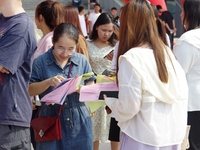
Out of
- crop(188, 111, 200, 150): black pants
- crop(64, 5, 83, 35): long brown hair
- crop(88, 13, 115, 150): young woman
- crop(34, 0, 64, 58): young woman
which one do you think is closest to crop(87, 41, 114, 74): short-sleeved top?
crop(88, 13, 115, 150): young woman

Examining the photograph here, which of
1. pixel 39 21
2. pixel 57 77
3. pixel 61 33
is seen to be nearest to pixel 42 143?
pixel 57 77

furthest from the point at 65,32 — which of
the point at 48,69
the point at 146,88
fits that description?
the point at 146,88

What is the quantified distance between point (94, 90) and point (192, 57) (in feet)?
3.69

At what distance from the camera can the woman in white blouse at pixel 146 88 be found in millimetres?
2555

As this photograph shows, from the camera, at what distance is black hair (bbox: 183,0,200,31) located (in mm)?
3785

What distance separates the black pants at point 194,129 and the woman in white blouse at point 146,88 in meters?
1.05

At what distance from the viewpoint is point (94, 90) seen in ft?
9.47

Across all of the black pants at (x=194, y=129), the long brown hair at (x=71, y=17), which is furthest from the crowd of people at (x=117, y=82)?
the long brown hair at (x=71, y=17)

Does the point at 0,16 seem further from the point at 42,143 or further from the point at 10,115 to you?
the point at 42,143

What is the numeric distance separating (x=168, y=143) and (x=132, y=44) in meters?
0.69

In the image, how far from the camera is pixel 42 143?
3.30 meters

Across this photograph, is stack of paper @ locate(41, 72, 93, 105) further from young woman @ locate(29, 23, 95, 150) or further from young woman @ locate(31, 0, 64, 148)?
young woman @ locate(31, 0, 64, 148)

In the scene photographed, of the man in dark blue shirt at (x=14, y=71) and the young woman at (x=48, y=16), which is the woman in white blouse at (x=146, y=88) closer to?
the man in dark blue shirt at (x=14, y=71)

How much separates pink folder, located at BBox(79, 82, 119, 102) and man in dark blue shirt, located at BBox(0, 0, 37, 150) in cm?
40
